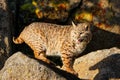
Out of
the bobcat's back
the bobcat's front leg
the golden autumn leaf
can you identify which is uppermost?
the golden autumn leaf

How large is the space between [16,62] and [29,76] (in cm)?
45

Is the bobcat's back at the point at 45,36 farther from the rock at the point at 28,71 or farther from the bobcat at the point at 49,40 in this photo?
the rock at the point at 28,71

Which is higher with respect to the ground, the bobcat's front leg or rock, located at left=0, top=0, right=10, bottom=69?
rock, located at left=0, top=0, right=10, bottom=69

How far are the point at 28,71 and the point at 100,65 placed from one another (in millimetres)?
2724

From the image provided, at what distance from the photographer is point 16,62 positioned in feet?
28.1

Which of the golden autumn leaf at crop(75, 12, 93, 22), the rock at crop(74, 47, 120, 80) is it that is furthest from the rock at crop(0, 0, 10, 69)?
the golden autumn leaf at crop(75, 12, 93, 22)

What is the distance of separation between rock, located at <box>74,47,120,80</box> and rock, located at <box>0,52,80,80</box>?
5.15 feet

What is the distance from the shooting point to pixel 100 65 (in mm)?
10492

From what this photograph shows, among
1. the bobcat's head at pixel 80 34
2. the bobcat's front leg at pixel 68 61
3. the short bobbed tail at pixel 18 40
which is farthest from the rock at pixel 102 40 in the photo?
the short bobbed tail at pixel 18 40

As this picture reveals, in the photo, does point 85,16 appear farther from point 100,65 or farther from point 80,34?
point 100,65

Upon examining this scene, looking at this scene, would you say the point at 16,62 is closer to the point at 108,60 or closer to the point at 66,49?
the point at 66,49

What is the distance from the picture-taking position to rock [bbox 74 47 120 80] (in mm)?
9893

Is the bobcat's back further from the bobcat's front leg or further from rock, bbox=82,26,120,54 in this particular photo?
rock, bbox=82,26,120,54

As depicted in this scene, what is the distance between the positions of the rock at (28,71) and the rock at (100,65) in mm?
1569
